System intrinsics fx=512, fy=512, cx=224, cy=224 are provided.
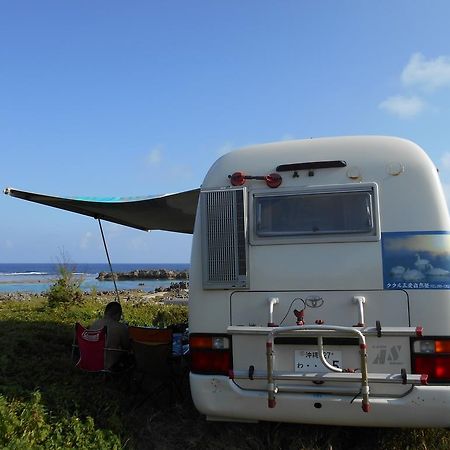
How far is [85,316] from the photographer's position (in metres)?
11.1

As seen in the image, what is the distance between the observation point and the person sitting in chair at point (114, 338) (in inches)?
243

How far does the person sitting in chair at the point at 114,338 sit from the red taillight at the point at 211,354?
1916mm

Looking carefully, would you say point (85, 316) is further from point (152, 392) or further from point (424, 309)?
point (424, 309)

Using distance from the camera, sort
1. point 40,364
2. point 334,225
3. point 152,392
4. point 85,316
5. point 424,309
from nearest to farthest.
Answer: point 424,309 → point 334,225 → point 152,392 → point 40,364 → point 85,316

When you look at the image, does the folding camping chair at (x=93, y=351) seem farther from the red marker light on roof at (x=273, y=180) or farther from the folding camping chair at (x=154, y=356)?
the red marker light on roof at (x=273, y=180)

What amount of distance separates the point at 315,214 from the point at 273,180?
478 mm

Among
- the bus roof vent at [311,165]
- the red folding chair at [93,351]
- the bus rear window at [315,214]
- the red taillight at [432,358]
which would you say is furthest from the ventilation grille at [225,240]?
the red folding chair at [93,351]

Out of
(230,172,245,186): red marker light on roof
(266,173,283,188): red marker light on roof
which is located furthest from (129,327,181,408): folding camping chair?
(266,173,283,188): red marker light on roof

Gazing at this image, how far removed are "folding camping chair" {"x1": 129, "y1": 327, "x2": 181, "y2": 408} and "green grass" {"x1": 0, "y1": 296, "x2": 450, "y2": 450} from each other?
236 mm

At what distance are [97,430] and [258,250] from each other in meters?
2.19

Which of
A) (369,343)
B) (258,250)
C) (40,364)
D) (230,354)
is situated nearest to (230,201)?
(258,250)

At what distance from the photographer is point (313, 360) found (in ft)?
14.0

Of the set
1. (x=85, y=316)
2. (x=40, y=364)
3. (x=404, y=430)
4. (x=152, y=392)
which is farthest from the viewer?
(x=85, y=316)

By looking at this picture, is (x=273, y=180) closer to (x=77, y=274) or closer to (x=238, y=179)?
(x=238, y=179)
